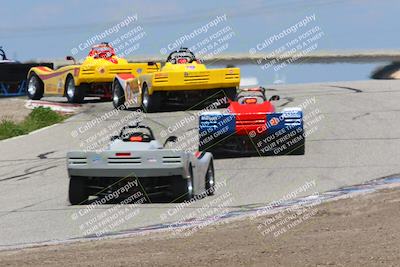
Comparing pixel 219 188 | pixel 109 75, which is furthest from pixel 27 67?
pixel 219 188

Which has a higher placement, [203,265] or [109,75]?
[203,265]

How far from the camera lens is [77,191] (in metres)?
11.9

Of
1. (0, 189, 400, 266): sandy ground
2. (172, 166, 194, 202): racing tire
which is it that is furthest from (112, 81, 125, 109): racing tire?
(0, 189, 400, 266): sandy ground

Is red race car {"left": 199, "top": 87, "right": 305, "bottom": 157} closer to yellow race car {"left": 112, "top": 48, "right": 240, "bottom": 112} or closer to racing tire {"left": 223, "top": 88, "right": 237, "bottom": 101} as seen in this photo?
yellow race car {"left": 112, "top": 48, "right": 240, "bottom": 112}


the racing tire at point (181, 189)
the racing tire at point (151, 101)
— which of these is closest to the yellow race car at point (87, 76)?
the racing tire at point (151, 101)

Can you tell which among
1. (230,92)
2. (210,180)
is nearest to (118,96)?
(230,92)

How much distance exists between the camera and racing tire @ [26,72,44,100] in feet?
A: 99.0

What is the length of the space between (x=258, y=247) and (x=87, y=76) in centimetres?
2006

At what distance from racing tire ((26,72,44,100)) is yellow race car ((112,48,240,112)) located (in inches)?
214

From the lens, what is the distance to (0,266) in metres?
7.78

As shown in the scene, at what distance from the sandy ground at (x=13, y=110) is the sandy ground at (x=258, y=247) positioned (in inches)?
660

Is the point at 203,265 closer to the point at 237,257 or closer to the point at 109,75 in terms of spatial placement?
the point at 237,257

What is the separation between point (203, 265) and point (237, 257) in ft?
1.32

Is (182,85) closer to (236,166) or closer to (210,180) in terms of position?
(236,166)
